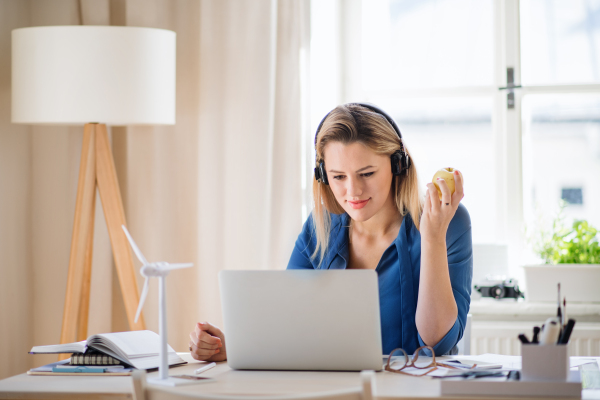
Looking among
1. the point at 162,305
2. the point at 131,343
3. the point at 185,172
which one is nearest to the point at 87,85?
the point at 185,172

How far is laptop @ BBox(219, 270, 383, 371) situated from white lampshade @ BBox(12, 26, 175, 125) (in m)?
1.11

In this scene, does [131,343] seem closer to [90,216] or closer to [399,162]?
[399,162]

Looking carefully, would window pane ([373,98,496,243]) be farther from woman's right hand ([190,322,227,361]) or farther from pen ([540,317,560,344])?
pen ([540,317,560,344])

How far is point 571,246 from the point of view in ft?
8.31

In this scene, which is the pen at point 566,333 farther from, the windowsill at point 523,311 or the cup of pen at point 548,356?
the windowsill at point 523,311

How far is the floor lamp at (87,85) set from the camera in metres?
2.11

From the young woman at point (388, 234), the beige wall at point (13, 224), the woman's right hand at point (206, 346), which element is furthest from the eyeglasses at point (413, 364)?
the beige wall at point (13, 224)

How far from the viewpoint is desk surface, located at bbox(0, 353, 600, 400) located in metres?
1.10

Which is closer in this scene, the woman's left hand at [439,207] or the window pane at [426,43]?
the woman's left hand at [439,207]

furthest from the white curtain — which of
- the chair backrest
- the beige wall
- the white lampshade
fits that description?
the chair backrest

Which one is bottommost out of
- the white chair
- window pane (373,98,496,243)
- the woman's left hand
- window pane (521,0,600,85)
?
the white chair

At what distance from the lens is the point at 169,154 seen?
2.65 m

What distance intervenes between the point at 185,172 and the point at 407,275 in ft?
4.20

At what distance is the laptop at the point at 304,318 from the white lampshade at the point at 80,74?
111cm
